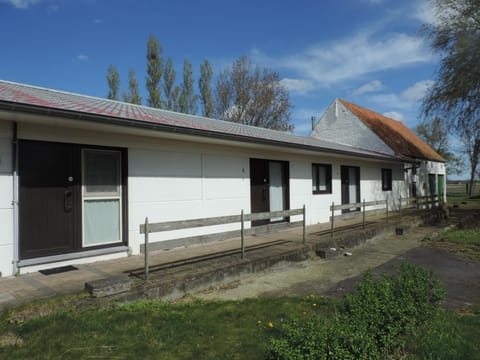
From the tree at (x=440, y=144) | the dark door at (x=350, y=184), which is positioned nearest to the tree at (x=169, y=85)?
the dark door at (x=350, y=184)

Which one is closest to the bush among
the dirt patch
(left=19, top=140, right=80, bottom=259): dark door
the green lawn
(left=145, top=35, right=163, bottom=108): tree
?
the green lawn

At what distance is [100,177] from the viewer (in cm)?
635

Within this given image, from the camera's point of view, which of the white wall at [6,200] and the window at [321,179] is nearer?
the white wall at [6,200]

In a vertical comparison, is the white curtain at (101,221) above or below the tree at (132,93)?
below

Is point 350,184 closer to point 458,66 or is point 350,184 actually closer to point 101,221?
point 458,66

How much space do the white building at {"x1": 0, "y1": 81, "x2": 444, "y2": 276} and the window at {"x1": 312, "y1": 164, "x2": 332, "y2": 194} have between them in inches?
113

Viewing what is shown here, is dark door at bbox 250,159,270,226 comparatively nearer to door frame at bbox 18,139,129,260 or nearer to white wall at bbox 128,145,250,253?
white wall at bbox 128,145,250,253

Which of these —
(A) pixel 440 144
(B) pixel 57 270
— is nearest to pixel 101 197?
(B) pixel 57 270

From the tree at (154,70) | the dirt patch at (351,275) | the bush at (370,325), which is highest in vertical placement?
the tree at (154,70)

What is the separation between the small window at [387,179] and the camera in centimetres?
1743

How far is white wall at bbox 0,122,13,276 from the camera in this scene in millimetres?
5102

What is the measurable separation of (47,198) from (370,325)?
5.49 metres

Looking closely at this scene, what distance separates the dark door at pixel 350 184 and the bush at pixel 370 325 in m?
10.2

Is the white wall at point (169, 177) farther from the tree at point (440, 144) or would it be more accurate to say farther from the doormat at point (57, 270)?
the tree at point (440, 144)
